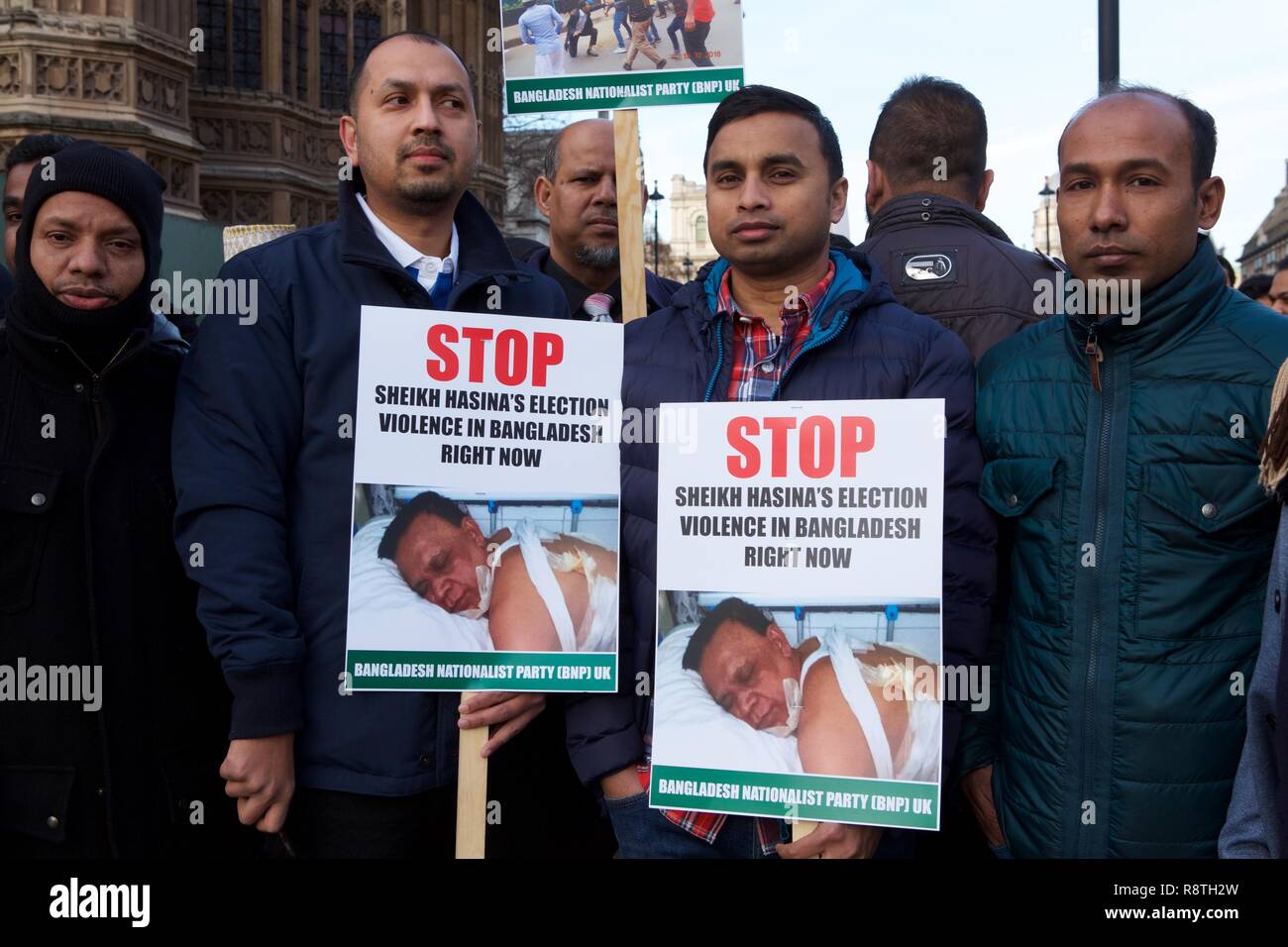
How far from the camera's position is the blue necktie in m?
3.25

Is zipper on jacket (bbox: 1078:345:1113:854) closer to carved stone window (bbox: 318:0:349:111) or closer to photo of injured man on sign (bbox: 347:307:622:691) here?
photo of injured man on sign (bbox: 347:307:622:691)

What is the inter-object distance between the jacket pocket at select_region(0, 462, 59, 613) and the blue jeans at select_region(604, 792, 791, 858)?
4.81ft

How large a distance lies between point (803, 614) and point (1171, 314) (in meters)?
1.02

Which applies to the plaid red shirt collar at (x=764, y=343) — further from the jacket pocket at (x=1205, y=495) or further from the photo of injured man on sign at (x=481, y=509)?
the jacket pocket at (x=1205, y=495)

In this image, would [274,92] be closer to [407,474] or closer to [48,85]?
[48,85]

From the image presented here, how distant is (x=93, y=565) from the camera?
296 cm

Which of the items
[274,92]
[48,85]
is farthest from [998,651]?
[274,92]

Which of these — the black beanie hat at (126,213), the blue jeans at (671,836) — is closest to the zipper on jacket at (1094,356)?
the blue jeans at (671,836)

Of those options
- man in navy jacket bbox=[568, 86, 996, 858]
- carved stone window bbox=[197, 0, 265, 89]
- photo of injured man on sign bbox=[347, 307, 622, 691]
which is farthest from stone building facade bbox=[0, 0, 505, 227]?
man in navy jacket bbox=[568, 86, 996, 858]

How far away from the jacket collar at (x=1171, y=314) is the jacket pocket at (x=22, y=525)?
94.5 inches

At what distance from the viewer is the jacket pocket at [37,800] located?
114 inches

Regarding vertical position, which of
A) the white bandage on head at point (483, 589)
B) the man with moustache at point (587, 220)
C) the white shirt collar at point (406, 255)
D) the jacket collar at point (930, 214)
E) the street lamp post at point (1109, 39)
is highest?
the street lamp post at point (1109, 39)

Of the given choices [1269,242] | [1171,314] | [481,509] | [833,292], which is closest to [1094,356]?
[1171,314]
